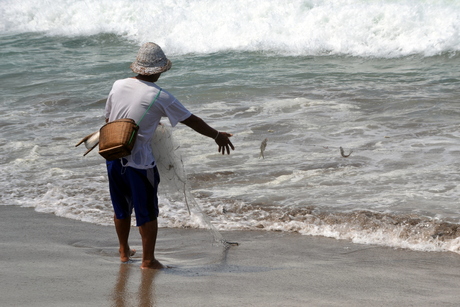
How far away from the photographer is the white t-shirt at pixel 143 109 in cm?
381

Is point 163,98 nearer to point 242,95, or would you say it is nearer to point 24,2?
point 242,95

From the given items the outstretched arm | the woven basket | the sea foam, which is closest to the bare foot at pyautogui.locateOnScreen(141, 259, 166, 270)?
the woven basket

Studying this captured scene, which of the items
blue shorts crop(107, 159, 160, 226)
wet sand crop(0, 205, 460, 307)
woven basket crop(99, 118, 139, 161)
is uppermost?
woven basket crop(99, 118, 139, 161)

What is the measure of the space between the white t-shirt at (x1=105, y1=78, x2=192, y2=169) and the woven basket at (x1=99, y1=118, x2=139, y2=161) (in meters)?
0.10

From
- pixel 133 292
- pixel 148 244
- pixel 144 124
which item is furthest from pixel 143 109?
pixel 133 292

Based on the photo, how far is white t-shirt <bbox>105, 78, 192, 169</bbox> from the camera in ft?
12.5

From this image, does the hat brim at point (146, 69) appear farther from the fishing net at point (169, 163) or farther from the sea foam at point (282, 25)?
the sea foam at point (282, 25)

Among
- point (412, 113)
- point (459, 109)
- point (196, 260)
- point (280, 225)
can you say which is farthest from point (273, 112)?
point (196, 260)

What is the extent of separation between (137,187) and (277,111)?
603 cm

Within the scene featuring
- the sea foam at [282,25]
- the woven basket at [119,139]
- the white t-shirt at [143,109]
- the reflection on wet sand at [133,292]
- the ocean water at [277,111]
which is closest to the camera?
the reflection on wet sand at [133,292]

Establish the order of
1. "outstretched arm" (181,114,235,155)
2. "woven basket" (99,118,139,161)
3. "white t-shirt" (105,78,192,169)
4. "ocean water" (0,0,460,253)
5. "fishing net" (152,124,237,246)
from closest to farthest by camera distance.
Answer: "woven basket" (99,118,139,161) → "white t-shirt" (105,78,192,169) → "outstretched arm" (181,114,235,155) → "fishing net" (152,124,237,246) → "ocean water" (0,0,460,253)

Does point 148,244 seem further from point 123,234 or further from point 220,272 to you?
point 220,272

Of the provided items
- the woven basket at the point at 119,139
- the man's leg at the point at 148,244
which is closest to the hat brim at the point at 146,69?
the woven basket at the point at 119,139

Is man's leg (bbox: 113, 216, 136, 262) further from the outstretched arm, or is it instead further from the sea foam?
the sea foam
